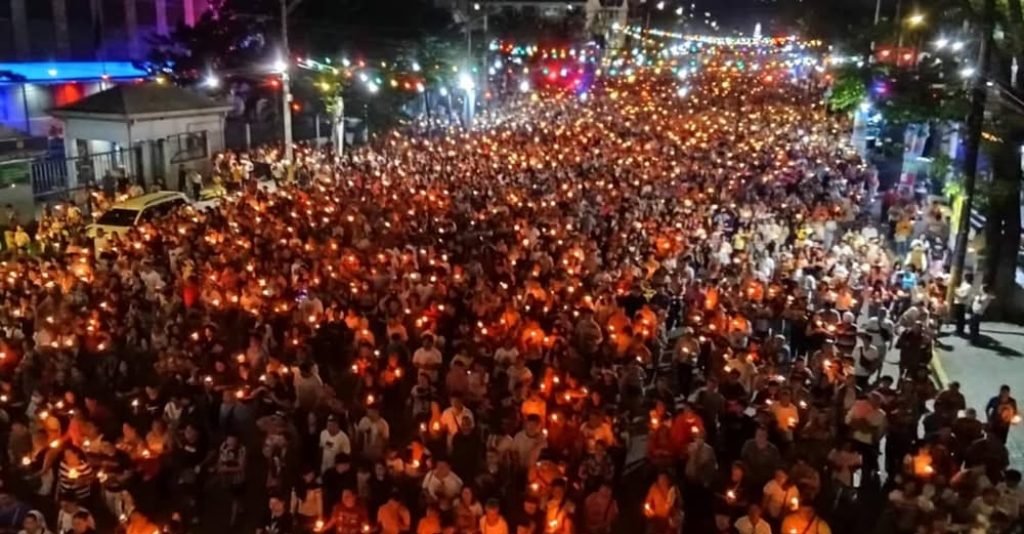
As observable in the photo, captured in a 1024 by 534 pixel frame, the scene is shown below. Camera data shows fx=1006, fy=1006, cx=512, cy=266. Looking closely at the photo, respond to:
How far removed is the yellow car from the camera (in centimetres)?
1931

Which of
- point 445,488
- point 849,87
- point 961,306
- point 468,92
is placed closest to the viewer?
point 445,488

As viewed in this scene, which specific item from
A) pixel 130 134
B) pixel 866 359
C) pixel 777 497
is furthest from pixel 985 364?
pixel 130 134

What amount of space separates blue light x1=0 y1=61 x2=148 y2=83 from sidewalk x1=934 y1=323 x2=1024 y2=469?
29.8 m

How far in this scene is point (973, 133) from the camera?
15672 mm

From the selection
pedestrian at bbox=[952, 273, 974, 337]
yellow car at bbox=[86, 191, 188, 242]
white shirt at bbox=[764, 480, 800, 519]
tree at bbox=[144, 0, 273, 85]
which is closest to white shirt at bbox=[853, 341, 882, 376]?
white shirt at bbox=[764, 480, 800, 519]

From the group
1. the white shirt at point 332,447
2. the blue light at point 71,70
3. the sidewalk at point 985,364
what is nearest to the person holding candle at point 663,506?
the white shirt at point 332,447

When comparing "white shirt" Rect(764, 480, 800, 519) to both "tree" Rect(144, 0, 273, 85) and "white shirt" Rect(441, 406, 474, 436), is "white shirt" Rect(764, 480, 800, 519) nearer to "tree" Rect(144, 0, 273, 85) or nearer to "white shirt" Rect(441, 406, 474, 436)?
"white shirt" Rect(441, 406, 474, 436)

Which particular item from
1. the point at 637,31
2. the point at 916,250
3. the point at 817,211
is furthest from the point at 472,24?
the point at 637,31

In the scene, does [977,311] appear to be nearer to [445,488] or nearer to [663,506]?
[663,506]

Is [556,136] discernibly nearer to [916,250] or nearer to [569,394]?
[916,250]

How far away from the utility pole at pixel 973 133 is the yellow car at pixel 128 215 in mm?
14479

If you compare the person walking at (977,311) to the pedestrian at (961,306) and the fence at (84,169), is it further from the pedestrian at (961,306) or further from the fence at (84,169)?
the fence at (84,169)

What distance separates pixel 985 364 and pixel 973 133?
147 inches

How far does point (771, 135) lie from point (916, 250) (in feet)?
60.7
